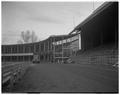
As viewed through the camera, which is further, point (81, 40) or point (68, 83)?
point (81, 40)

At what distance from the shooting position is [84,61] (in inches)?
1505

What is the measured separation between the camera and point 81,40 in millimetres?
44000

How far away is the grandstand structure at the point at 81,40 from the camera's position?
23406mm

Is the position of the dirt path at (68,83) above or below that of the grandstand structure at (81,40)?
below

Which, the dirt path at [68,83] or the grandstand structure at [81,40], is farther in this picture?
the grandstand structure at [81,40]

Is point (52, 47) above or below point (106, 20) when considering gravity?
below

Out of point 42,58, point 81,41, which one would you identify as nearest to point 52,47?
point 42,58

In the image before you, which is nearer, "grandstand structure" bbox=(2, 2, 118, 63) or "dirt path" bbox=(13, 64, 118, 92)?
"dirt path" bbox=(13, 64, 118, 92)

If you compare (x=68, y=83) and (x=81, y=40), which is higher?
(x=81, y=40)

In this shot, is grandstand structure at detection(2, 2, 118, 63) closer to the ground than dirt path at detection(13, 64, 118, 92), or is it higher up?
higher up

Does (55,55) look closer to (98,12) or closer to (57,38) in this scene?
(57,38)

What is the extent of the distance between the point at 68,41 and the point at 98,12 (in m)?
28.8

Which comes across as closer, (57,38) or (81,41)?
(81,41)

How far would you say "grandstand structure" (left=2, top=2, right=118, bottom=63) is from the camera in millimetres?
23406
